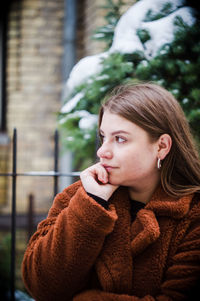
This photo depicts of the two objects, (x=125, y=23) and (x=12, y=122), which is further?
(x=12, y=122)

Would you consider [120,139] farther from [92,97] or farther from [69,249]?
[92,97]

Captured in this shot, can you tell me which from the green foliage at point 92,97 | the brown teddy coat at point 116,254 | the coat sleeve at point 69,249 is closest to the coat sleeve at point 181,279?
the brown teddy coat at point 116,254

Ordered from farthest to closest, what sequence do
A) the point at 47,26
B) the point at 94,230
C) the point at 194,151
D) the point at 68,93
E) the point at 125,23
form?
1. the point at 47,26
2. the point at 68,93
3. the point at 125,23
4. the point at 194,151
5. the point at 94,230

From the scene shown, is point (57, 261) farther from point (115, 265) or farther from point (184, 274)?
point (184, 274)

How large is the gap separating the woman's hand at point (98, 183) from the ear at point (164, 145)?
23 centimetres

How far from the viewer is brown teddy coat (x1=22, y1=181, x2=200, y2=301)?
1204 millimetres

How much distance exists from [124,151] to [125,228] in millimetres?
311

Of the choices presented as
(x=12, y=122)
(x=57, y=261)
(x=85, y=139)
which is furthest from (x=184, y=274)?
(x=12, y=122)

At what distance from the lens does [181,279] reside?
1.20m

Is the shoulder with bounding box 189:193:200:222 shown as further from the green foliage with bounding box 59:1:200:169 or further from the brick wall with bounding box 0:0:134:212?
the brick wall with bounding box 0:0:134:212

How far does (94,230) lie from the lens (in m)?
1.20

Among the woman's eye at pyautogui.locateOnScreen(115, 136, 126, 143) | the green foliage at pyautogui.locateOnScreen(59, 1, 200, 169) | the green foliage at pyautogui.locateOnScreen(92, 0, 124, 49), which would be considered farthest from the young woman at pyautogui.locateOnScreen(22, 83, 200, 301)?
the green foliage at pyautogui.locateOnScreen(92, 0, 124, 49)

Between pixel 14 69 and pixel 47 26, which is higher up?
pixel 47 26

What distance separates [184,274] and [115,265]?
256 mm
